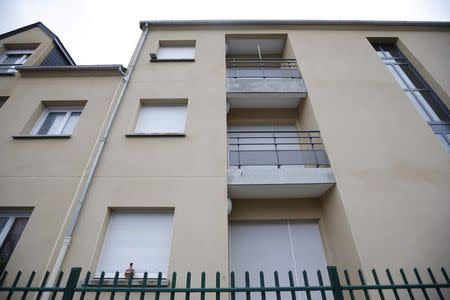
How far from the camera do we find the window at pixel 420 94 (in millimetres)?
6484

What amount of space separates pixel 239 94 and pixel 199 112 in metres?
1.59

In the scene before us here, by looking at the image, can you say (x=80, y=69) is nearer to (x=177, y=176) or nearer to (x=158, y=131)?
(x=158, y=131)

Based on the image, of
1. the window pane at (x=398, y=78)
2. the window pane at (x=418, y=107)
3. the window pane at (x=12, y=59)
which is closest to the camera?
the window pane at (x=418, y=107)

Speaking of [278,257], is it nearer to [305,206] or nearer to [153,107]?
[305,206]

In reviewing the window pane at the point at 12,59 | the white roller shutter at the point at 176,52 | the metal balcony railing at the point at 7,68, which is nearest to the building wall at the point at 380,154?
the white roller shutter at the point at 176,52

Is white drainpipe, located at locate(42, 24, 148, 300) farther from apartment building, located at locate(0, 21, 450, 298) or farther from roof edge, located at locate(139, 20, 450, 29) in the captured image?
roof edge, located at locate(139, 20, 450, 29)

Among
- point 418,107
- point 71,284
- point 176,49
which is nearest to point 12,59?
point 176,49

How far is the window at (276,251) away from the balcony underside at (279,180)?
1.01 m

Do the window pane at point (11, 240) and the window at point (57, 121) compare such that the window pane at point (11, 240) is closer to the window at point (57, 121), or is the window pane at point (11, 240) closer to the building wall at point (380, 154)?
the window at point (57, 121)

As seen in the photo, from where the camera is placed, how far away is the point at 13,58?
8.35 metres

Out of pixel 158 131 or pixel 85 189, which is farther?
pixel 158 131

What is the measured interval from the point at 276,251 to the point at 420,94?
276 inches

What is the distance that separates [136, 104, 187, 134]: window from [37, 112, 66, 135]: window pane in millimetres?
2283

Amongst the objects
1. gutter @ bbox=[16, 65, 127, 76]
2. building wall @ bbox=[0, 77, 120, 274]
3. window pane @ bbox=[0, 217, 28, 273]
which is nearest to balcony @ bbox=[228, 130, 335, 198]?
building wall @ bbox=[0, 77, 120, 274]
